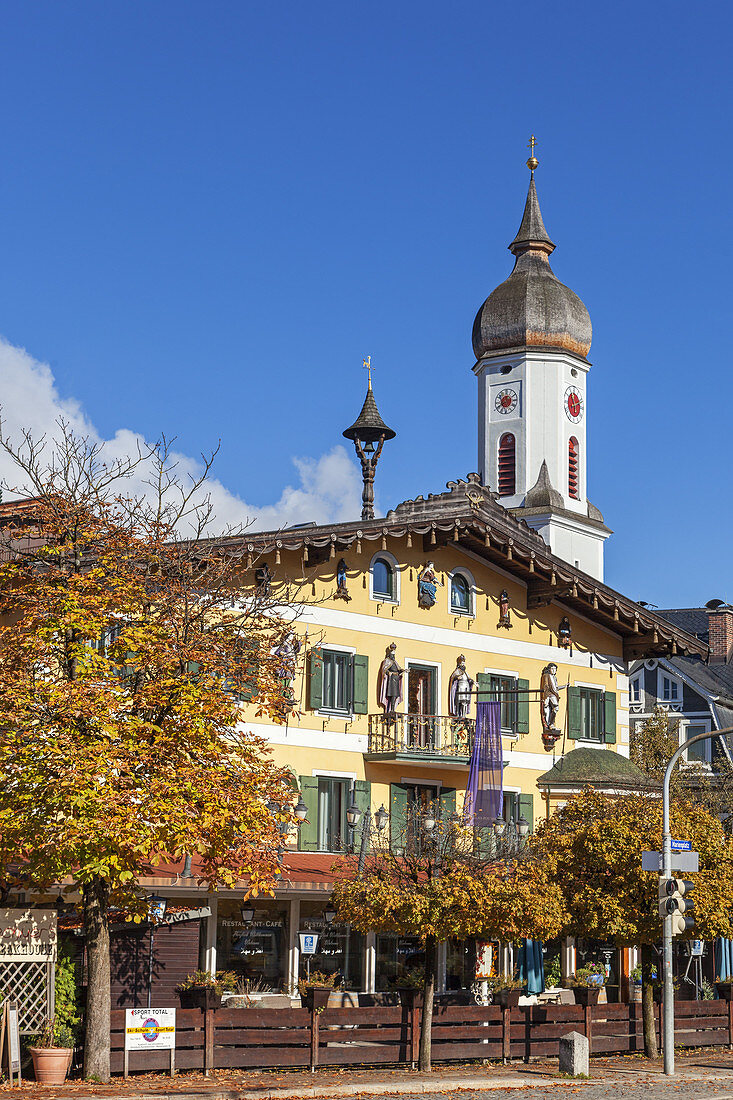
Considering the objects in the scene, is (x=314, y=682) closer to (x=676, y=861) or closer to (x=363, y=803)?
(x=363, y=803)

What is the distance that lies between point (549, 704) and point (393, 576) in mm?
5691

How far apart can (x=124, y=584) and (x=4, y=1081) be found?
7.18 m

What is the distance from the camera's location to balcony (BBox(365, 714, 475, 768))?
34.5 metres

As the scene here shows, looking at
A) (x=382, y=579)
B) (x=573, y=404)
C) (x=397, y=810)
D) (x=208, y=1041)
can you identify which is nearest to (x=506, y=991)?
(x=208, y=1041)

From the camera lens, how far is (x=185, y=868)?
91.7 feet

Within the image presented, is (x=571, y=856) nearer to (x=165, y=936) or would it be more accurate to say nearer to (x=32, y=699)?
(x=165, y=936)

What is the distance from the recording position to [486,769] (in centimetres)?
3441

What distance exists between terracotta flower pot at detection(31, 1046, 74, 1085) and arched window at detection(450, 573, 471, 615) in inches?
704

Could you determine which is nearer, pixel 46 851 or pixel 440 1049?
pixel 46 851

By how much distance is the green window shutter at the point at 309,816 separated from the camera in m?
33.1

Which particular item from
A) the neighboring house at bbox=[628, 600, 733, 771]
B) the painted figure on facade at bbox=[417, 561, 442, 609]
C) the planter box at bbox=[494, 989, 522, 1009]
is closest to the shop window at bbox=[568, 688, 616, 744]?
the painted figure on facade at bbox=[417, 561, 442, 609]

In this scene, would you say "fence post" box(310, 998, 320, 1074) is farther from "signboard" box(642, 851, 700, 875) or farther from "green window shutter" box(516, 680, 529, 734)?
"green window shutter" box(516, 680, 529, 734)

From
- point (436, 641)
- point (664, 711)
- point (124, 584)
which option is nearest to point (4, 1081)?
point (124, 584)

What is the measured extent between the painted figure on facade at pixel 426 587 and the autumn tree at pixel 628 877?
316 inches
